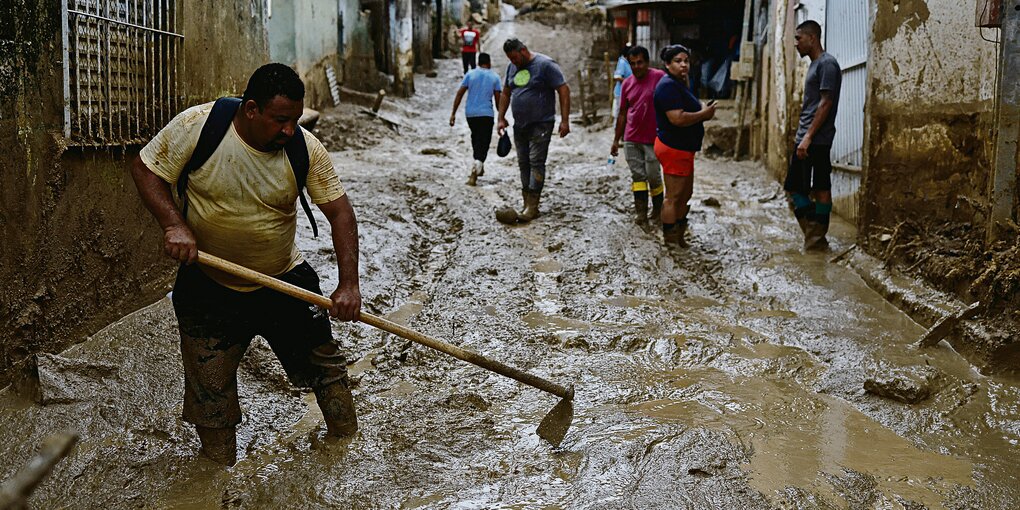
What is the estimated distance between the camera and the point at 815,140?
6.68 m

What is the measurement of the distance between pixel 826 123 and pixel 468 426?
4.07 metres

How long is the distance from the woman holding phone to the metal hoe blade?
363cm

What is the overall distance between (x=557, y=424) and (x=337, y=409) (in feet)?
3.19

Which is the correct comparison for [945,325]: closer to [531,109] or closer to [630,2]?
[531,109]

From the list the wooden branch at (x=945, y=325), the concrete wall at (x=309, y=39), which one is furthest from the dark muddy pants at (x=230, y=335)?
the concrete wall at (x=309, y=39)

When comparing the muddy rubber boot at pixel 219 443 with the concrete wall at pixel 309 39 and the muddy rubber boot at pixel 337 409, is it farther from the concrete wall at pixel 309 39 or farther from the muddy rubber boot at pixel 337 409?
the concrete wall at pixel 309 39

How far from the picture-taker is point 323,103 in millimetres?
14258

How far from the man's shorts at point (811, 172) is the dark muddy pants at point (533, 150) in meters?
2.50

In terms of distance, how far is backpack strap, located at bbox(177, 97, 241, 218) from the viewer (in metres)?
3.25

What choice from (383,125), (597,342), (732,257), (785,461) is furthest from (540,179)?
(383,125)

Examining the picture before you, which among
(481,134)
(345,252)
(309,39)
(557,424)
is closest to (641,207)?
(481,134)

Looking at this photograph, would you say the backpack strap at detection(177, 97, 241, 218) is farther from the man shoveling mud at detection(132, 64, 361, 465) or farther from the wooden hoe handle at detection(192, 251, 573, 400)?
the wooden hoe handle at detection(192, 251, 573, 400)

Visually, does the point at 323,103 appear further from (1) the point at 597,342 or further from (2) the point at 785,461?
(2) the point at 785,461

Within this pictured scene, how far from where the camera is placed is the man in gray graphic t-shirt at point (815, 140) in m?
6.52
